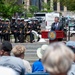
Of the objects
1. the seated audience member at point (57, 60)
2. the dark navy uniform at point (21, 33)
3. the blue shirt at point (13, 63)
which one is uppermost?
the seated audience member at point (57, 60)

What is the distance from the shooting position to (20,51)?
6.77 metres

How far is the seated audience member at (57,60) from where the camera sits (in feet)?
11.4

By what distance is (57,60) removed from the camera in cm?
348

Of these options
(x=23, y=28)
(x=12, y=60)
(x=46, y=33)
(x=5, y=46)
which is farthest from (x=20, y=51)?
(x=23, y=28)

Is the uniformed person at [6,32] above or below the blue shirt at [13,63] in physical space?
below

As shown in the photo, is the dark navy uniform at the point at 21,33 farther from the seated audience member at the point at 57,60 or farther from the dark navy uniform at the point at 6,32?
the seated audience member at the point at 57,60

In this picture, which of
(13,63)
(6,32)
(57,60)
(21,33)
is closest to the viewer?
(57,60)

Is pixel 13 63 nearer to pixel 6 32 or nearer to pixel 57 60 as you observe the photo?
pixel 57 60

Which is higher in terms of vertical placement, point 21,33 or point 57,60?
point 57,60

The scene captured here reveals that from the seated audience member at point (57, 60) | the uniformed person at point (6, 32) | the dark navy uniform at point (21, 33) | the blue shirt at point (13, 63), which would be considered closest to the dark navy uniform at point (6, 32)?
the uniformed person at point (6, 32)

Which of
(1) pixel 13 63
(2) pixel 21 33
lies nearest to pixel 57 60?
(1) pixel 13 63

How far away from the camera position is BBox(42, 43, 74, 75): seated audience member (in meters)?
3.49

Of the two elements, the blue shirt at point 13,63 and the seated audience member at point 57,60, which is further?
the blue shirt at point 13,63

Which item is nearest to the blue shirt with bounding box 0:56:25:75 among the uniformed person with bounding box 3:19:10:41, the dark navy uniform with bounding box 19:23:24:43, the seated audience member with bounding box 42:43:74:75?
the seated audience member with bounding box 42:43:74:75
